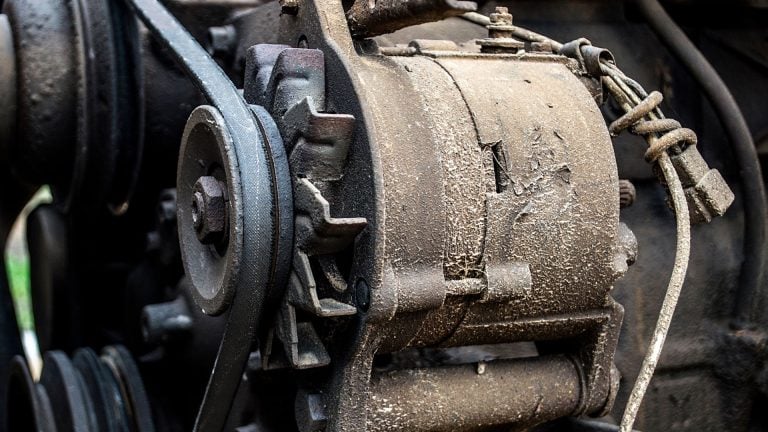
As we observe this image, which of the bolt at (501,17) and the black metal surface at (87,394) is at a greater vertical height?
the bolt at (501,17)

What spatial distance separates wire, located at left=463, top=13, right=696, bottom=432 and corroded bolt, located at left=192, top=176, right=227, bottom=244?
44cm

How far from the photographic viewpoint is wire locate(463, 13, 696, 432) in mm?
930

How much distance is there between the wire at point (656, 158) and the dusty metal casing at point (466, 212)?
5cm

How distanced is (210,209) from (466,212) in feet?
0.84

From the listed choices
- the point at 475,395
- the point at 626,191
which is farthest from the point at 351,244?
the point at 626,191

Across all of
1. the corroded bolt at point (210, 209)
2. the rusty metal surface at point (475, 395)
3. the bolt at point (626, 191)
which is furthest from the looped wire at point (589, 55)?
the corroded bolt at point (210, 209)

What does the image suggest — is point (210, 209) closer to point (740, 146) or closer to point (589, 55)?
point (589, 55)

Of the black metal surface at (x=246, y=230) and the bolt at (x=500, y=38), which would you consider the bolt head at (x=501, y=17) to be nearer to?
the bolt at (x=500, y=38)

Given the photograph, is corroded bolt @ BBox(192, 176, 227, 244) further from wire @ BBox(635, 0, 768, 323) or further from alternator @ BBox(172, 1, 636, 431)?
wire @ BBox(635, 0, 768, 323)

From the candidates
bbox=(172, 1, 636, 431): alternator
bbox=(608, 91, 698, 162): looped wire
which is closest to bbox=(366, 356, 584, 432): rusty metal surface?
bbox=(172, 1, 636, 431): alternator

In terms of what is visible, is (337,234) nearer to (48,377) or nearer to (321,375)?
(321,375)

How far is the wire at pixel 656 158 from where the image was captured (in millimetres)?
930

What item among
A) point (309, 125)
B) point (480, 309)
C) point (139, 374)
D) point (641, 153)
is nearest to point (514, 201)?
point (480, 309)

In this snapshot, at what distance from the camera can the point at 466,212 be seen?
910 mm
